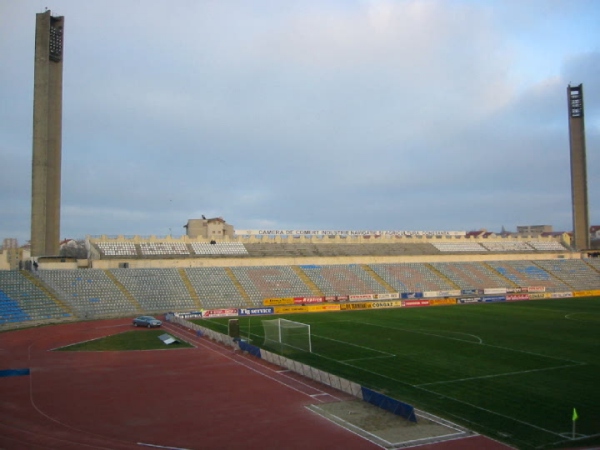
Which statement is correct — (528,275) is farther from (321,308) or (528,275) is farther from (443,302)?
(321,308)

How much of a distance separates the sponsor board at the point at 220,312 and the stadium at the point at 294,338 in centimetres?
12

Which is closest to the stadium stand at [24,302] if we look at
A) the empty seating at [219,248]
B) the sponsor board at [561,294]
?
the empty seating at [219,248]

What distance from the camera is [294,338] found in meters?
37.9

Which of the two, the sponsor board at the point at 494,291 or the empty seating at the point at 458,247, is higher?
the empty seating at the point at 458,247

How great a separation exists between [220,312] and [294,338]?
2295cm

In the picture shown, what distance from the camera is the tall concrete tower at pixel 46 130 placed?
195 ft

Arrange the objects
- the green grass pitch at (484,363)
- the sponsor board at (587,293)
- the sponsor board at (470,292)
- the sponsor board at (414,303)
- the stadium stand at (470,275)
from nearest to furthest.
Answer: the green grass pitch at (484,363) < the sponsor board at (414,303) < the sponsor board at (470,292) < the sponsor board at (587,293) < the stadium stand at (470,275)

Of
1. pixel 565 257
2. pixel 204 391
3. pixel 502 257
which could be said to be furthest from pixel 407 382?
pixel 565 257

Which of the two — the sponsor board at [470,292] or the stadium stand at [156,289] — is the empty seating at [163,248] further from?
the sponsor board at [470,292]

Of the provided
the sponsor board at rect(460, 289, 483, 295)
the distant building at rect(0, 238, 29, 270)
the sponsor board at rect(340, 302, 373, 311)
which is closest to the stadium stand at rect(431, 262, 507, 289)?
the sponsor board at rect(460, 289, 483, 295)

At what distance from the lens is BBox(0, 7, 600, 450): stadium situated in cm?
1952

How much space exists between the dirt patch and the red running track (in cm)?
51

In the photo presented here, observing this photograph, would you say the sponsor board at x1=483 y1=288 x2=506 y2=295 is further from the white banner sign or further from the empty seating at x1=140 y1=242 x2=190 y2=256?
the empty seating at x1=140 y1=242 x2=190 y2=256

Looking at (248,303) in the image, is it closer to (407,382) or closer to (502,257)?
(407,382)
